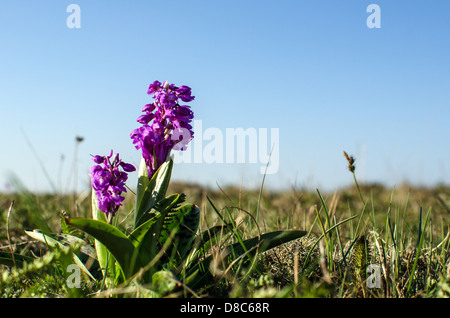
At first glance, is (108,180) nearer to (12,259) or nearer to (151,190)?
(151,190)

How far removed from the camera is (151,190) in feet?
7.46

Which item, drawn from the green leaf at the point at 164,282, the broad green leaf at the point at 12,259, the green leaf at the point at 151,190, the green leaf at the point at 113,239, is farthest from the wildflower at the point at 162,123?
the broad green leaf at the point at 12,259

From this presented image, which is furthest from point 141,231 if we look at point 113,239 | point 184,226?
point 184,226

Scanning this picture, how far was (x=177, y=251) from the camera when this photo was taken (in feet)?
7.93

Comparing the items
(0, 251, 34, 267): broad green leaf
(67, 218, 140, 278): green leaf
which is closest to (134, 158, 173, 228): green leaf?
(67, 218, 140, 278): green leaf

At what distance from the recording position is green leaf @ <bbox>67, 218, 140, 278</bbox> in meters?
1.92

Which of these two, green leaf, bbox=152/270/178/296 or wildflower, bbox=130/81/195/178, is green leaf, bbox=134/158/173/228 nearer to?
wildflower, bbox=130/81/195/178

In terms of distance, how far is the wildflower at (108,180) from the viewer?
2229 mm

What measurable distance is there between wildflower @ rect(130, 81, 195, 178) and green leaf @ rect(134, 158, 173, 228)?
91 millimetres

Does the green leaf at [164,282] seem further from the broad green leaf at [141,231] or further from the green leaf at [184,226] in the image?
the green leaf at [184,226]

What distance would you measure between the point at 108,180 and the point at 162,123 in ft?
1.32

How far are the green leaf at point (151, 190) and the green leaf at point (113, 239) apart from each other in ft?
0.63
